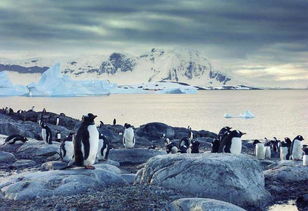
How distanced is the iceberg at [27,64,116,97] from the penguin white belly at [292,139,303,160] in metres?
89.2

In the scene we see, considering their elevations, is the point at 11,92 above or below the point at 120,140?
above

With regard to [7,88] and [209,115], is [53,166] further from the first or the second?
[7,88]

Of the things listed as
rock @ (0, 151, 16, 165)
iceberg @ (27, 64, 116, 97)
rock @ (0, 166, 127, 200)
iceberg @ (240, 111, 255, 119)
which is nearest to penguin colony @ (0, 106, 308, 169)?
rock @ (0, 166, 127, 200)

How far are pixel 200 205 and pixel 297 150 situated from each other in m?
14.2

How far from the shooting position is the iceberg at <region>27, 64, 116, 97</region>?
114 meters

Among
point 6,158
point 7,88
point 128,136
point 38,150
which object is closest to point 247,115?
point 128,136

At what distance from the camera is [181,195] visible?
10.1m

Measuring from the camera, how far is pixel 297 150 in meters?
21.2

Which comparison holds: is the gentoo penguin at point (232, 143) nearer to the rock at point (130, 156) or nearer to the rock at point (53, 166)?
the rock at point (130, 156)

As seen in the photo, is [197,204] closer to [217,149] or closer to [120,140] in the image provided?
[217,149]

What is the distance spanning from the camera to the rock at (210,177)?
10969 millimetres

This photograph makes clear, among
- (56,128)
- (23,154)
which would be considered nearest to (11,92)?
(56,128)

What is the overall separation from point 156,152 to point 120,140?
1063 cm

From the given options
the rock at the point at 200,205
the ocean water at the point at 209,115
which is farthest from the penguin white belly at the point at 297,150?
the ocean water at the point at 209,115
